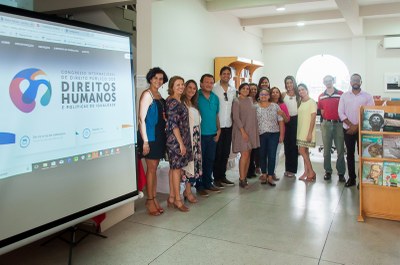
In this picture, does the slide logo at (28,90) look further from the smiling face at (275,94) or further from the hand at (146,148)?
the smiling face at (275,94)

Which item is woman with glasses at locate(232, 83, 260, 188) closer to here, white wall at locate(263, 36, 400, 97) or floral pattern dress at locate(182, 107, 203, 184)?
floral pattern dress at locate(182, 107, 203, 184)

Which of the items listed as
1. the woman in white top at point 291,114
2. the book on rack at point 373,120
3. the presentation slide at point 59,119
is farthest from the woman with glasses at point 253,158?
the presentation slide at point 59,119

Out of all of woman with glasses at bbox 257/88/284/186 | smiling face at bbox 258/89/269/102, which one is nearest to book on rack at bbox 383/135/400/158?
woman with glasses at bbox 257/88/284/186

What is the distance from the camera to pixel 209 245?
279 centimetres

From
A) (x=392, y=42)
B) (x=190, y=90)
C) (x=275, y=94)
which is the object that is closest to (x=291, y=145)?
(x=275, y=94)

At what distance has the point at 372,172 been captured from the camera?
337 cm

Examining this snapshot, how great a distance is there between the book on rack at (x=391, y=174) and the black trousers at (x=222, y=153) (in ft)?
6.15

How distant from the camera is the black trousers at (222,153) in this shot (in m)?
4.43

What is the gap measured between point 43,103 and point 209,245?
171 cm

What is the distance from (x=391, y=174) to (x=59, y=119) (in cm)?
304

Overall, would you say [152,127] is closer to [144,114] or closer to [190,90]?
[144,114]

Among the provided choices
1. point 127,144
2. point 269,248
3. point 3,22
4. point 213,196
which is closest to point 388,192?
point 269,248

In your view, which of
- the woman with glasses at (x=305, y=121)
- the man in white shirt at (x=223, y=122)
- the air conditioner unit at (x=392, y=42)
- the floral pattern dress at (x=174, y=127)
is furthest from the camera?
the air conditioner unit at (x=392, y=42)

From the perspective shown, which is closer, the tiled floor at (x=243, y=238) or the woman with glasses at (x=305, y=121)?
the tiled floor at (x=243, y=238)
